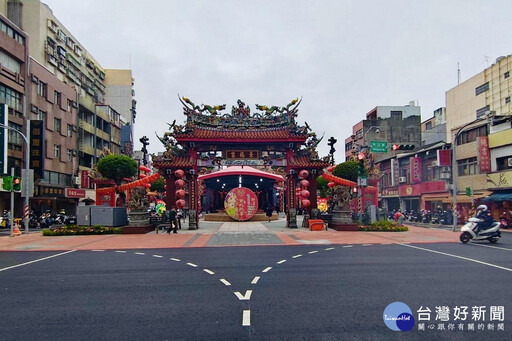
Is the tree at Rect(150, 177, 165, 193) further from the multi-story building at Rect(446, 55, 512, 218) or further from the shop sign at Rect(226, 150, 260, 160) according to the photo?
the multi-story building at Rect(446, 55, 512, 218)

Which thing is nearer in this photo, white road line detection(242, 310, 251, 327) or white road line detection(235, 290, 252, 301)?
white road line detection(242, 310, 251, 327)

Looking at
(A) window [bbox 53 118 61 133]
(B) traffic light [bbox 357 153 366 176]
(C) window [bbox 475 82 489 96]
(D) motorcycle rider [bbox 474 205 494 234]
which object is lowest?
(D) motorcycle rider [bbox 474 205 494 234]

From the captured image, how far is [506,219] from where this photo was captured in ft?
94.0

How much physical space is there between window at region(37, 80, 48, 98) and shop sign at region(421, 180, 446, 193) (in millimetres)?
42508

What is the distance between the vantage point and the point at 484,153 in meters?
32.6

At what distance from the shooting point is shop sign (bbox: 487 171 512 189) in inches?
1181

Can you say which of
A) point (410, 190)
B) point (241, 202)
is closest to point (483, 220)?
point (241, 202)

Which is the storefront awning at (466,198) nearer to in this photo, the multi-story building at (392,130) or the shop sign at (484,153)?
the shop sign at (484,153)

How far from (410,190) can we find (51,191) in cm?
4020

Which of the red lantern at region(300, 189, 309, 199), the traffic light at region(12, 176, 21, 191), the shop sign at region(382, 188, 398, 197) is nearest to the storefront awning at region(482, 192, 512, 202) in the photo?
the red lantern at region(300, 189, 309, 199)

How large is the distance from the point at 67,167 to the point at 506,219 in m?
45.0

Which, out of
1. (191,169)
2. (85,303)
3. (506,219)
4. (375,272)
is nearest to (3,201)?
(191,169)

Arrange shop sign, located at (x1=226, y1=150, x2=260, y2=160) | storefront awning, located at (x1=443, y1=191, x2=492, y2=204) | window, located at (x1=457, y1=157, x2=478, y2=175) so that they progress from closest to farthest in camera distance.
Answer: shop sign, located at (x1=226, y1=150, x2=260, y2=160), storefront awning, located at (x1=443, y1=191, x2=492, y2=204), window, located at (x1=457, y1=157, x2=478, y2=175)

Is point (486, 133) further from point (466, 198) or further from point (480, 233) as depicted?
point (480, 233)
